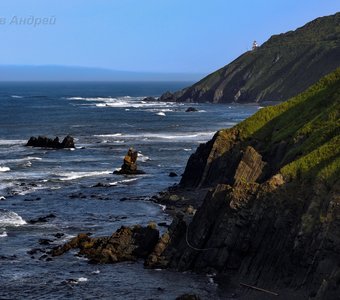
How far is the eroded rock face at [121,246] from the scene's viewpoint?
158 ft

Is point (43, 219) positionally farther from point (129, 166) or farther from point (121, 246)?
point (129, 166)

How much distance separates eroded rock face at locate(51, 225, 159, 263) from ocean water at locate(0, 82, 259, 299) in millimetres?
1023

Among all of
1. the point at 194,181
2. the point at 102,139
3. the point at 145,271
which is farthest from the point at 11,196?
the point at 102,139

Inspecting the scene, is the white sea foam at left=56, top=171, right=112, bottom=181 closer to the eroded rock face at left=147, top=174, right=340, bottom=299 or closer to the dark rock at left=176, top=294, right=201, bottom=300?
the eroded rock face at left=147, top=174, right=340, bottom=299

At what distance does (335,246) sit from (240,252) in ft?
23.8

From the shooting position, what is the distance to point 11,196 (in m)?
71.1

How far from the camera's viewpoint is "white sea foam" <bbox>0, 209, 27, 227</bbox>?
5925 cm

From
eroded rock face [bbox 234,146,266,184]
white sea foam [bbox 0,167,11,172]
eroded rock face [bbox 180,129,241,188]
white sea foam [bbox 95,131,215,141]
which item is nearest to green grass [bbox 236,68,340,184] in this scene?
eroded rock face [bbox 180,129,241,188]

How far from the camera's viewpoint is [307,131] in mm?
61281

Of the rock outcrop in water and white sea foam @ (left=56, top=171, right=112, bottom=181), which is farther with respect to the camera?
the rock outcrop in water

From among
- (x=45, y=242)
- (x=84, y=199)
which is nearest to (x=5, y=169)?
(x=84, y=199)

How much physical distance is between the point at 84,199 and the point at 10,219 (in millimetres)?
10785

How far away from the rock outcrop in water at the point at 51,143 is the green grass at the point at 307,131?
4251 centimetres

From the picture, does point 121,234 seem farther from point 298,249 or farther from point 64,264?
point 298,249
